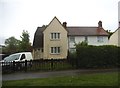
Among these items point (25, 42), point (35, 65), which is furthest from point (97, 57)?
point (25, 42)

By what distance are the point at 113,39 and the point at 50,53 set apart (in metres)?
19.0

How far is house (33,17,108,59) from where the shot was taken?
162 ft

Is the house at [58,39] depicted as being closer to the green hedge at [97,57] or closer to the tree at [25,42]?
the tree at [25,42]

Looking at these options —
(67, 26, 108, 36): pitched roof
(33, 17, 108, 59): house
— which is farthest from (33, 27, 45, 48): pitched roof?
(67, 26, 108, 36): pitched roof

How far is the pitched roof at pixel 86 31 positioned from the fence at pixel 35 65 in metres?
26.6

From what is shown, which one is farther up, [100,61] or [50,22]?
[50,22]

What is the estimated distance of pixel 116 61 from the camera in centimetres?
2972

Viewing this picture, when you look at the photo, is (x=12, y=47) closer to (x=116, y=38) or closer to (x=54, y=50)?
(x=54, y=50)

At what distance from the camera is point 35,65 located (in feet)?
84.3

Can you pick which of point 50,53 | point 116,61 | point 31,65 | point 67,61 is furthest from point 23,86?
point 50,53

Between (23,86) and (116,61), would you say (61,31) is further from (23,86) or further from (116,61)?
(23,86)

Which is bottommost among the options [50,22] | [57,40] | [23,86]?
[23,86]

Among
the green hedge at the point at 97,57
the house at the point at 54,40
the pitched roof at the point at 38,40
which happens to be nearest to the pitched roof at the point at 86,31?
the house at the point at 54,40

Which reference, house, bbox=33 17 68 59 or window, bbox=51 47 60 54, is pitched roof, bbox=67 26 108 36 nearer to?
house, bbox=33 17 68 59
